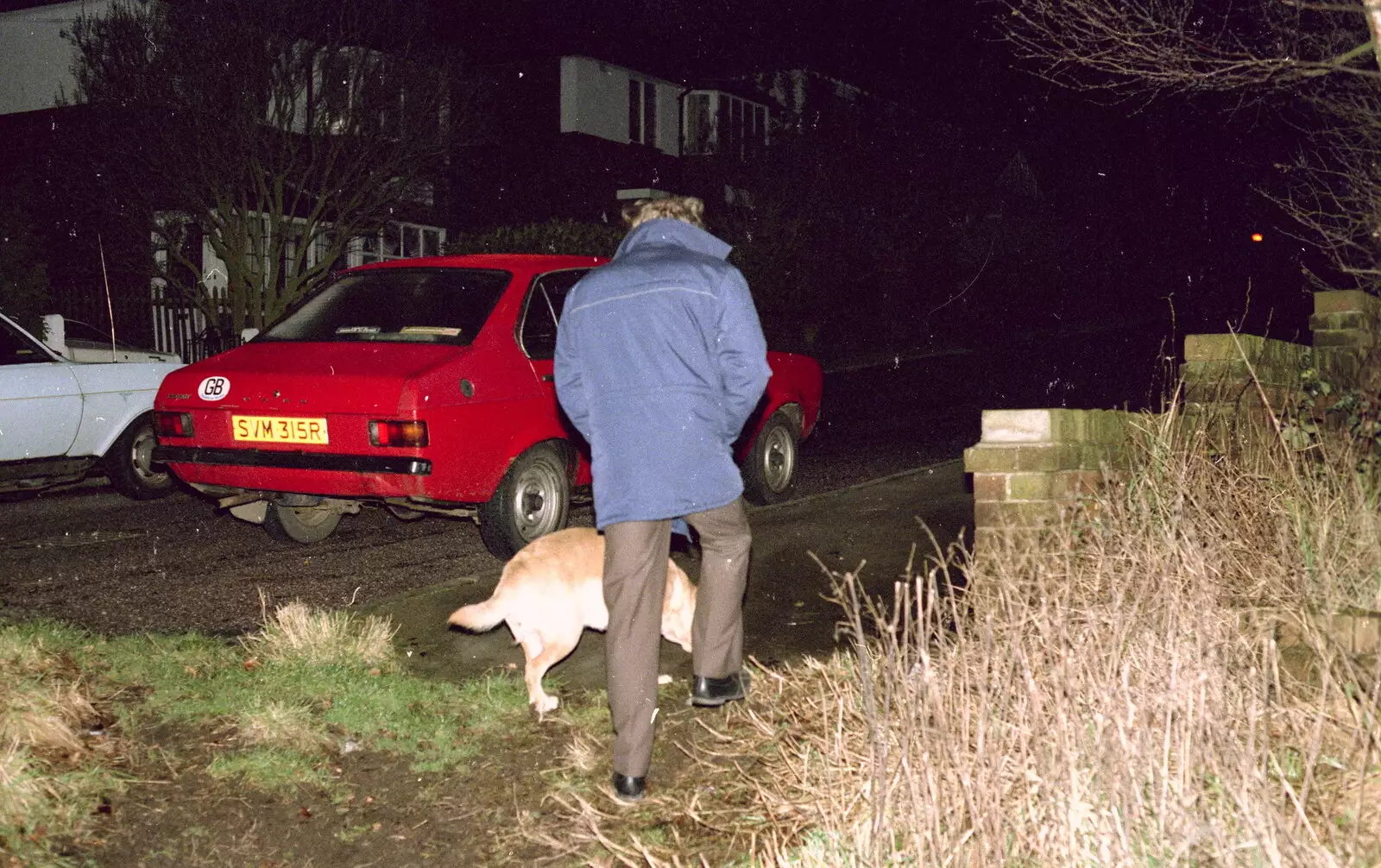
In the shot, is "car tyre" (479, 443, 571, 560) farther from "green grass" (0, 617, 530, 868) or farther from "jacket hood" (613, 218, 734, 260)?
"jacket hood" (613, 218, 734, 260)

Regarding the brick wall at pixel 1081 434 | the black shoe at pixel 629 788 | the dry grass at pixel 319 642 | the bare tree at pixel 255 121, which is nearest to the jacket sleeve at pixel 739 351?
the brick wall at pixel 1081 434

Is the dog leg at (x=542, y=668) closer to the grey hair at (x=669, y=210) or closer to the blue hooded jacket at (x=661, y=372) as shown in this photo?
the blue hooded jacket at (x=661, y=372)

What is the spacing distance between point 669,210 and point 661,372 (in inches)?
25.2

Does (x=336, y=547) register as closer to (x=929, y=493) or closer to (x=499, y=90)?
(x=929, y=493)

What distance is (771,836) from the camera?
3287mm

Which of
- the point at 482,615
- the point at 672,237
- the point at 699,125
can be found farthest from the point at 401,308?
the point at 699,125

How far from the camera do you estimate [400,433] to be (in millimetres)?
6328

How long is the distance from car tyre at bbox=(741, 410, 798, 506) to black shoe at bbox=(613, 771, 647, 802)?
4.90 meters

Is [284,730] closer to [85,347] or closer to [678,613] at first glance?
[678,613]

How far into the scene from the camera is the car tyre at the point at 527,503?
6.93 metres

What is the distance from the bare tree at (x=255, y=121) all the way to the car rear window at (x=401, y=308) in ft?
41.6

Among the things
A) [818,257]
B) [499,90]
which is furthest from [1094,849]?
[499,90]

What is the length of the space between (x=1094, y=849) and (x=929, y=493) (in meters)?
6.16

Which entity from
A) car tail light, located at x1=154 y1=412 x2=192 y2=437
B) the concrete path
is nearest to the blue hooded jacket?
the concrete path
